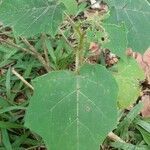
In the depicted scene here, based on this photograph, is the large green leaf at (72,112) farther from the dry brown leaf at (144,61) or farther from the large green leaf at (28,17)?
the dry brown leaf at (144,61)

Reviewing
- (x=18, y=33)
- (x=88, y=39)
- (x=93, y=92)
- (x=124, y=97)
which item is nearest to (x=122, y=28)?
(x=88, y=39)

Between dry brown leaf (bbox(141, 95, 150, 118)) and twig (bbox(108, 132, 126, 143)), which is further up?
twig (bbox(108, 132, 126, 143))

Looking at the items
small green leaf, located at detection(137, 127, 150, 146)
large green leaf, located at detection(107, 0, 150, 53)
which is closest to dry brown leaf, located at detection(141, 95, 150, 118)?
small green leaf, located at detection(137, 127, 150, 146)

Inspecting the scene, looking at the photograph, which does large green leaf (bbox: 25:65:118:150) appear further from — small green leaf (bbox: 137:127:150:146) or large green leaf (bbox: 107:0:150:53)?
small green leaf (bbox: 137:127:150:146)

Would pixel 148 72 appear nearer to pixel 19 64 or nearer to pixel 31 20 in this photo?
pixel 19 64

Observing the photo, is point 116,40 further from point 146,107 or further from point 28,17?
point 146,107

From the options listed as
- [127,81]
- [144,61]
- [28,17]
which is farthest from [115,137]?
[28,17]
